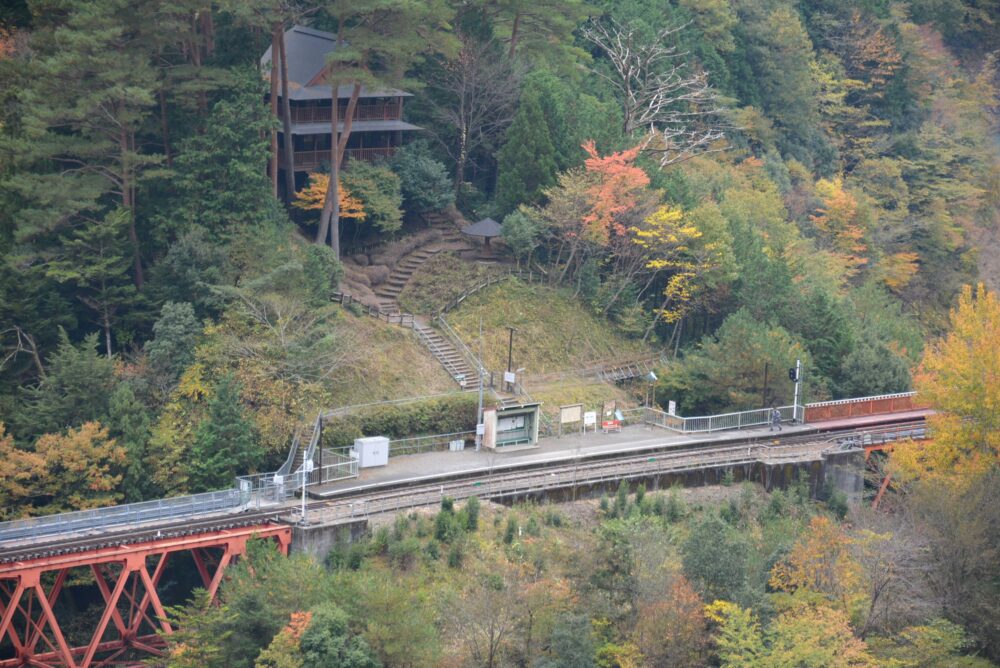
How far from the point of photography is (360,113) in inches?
2601

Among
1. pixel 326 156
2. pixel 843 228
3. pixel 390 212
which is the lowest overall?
pixel 843 228

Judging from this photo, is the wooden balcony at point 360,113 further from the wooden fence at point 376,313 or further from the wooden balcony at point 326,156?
the wooden fence at point 376,313

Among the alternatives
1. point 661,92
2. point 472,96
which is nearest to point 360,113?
point 472,96

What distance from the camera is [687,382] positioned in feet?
198

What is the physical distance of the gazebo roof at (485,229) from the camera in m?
63.9

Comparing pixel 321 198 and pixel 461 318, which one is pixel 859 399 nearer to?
pixel 461 318

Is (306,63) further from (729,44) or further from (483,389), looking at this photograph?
(729,44)

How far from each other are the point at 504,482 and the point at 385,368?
7.96 meters

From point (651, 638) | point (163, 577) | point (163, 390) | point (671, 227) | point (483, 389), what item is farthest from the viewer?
point (671, 227)

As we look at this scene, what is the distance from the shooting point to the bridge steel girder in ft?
136

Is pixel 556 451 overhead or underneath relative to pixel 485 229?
underneath

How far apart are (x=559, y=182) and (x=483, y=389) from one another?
12637 millimetres

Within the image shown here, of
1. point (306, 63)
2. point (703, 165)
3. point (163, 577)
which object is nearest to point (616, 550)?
point (163, 577)

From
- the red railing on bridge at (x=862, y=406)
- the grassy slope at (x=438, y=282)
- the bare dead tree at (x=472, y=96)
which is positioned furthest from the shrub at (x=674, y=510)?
the bare dead tree at (x=472, y=96)
